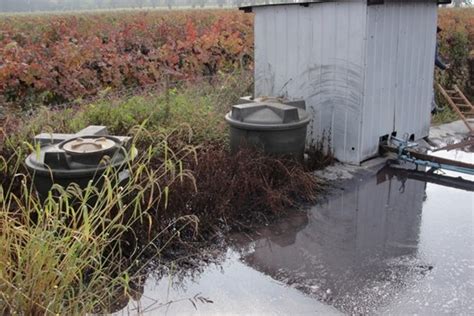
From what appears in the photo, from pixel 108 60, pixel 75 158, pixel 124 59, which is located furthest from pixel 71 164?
pixel 124 59

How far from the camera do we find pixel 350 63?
565cm

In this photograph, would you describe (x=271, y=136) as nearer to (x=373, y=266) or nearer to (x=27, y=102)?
(x=373, y=266)

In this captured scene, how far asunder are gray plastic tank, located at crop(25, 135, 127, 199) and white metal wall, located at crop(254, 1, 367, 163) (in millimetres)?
2996

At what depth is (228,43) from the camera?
33.2 feet

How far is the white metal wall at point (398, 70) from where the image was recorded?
18.6ft

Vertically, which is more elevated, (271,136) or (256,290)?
(271,136)

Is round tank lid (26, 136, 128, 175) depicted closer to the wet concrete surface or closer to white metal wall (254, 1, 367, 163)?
the wet concrete surface

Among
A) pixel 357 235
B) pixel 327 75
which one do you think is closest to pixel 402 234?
pixel 357 235

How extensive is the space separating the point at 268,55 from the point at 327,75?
0.94m

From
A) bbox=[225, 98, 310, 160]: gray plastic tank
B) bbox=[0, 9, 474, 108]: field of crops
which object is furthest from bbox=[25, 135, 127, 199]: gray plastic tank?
bbox=[0, 9, 474, 108]: field of crops

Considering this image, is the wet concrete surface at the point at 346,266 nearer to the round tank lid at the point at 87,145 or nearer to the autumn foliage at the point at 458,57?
the round tank lid at the point at 87,145

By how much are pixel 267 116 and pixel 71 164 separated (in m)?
2.22

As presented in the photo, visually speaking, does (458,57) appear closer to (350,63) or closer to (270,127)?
(350,63)

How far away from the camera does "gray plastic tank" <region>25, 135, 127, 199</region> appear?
3.68m
